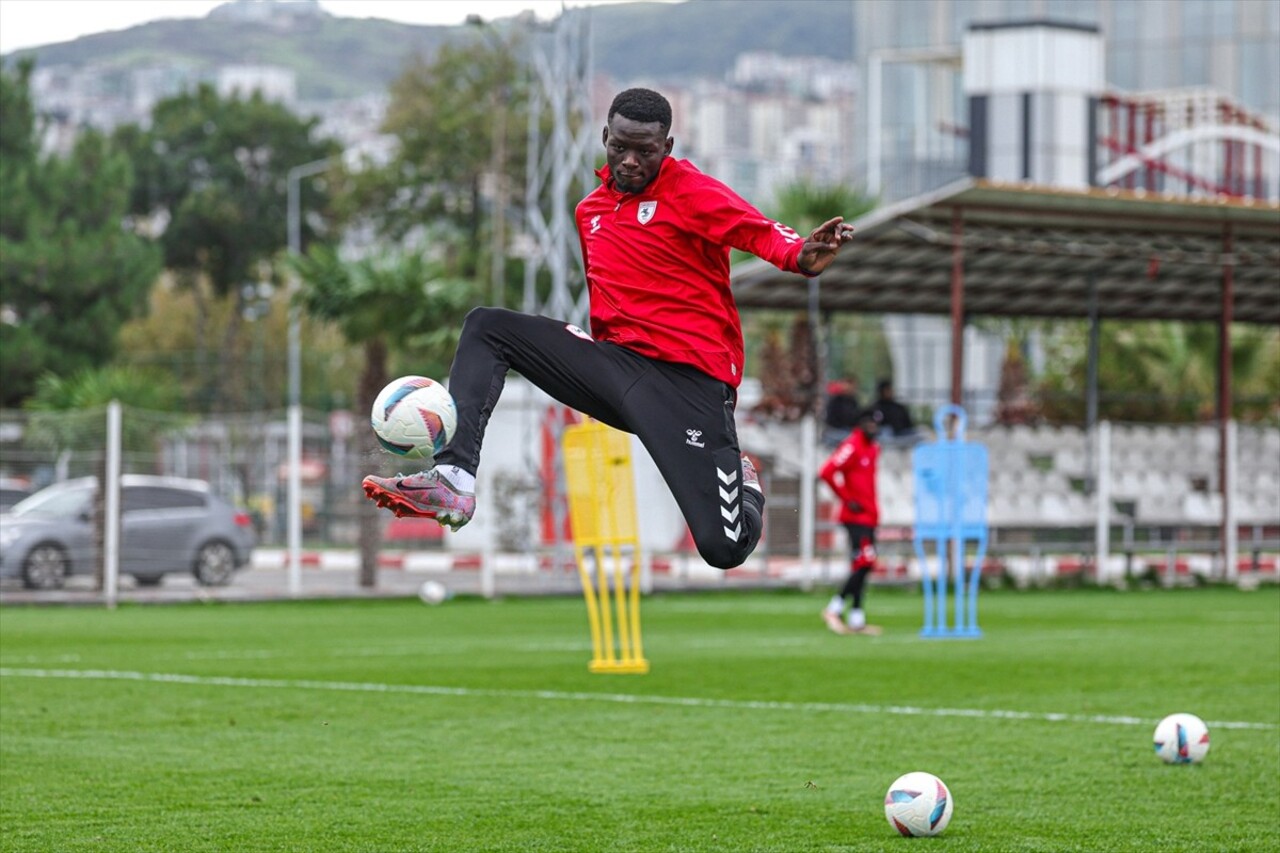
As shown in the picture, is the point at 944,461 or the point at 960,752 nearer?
the point at 960,752

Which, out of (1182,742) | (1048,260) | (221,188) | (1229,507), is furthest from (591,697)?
(221,188)

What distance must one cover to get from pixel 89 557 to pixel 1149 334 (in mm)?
29468

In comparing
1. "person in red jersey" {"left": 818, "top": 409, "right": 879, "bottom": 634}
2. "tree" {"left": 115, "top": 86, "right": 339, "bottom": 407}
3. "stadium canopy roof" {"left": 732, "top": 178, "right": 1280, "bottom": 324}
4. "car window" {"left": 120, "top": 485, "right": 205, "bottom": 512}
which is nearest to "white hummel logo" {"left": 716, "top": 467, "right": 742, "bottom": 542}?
"person in red jersey" {"left": 818, "top": 409, "right": 879, "bottom": 634}

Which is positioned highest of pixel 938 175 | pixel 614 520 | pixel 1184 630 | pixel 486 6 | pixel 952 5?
pixel 952 5

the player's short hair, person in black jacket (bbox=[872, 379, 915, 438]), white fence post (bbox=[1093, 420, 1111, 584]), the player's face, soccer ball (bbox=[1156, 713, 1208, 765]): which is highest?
the player's short hair

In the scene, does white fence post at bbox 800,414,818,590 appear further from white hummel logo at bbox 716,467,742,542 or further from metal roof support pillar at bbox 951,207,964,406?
white hummel logo at bbox 716,467,742,542

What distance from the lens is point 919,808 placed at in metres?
8.03

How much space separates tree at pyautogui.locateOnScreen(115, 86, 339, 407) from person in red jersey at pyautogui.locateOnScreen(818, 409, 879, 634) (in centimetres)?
5472

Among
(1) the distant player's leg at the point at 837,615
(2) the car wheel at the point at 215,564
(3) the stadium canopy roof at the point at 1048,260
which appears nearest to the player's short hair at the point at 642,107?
(1) the distant player's leg at the point at 837,615

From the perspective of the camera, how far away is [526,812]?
28.5ft

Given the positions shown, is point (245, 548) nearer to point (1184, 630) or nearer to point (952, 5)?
point (1184, 630)

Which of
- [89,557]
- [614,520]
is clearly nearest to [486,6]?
[614,520]

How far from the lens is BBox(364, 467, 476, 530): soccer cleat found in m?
7.29

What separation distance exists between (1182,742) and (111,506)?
16622 mm
